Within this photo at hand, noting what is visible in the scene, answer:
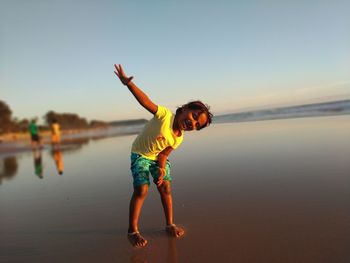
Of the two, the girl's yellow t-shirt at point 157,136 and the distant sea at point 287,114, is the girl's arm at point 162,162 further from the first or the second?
the distant sea at point 287,114

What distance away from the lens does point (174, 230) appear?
287 cm

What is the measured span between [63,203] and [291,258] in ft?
10.5

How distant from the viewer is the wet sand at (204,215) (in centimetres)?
249

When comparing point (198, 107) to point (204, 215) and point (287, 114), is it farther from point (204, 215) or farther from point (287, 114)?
point (287, 114)

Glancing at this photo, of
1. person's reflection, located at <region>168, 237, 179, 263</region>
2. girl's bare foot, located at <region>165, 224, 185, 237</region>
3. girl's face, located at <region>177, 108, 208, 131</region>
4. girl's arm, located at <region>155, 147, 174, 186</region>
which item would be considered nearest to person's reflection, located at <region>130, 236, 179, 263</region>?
person's reflection, located at <region>168, 237, 179, 263</region>

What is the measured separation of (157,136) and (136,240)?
3.16 ft

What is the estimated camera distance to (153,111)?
286cm

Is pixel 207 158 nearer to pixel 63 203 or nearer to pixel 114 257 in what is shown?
pixel 63 203

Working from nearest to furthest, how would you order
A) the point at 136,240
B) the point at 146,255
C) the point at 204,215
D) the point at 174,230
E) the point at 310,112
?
the point at 146,255
the point at 136,240
the point at 174,230
the point at 204,215
the point at 310,112

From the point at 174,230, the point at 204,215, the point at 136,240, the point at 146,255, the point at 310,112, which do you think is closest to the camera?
the point at 146,255

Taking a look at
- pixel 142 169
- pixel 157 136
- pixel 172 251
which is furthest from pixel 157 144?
pixel 172 251

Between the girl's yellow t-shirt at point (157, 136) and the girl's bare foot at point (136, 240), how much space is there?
736mm

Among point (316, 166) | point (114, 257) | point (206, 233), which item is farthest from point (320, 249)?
→ point (316, 166)

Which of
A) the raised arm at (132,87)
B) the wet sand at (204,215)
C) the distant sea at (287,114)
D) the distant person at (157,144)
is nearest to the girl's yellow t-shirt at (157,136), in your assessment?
the distant person at (157,144)
